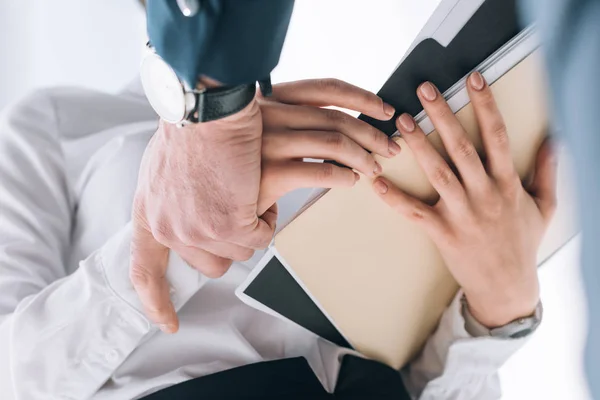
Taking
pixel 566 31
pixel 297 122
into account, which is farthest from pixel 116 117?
pixel 566 31

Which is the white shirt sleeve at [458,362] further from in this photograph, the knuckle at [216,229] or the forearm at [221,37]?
the forearm at [221,37]

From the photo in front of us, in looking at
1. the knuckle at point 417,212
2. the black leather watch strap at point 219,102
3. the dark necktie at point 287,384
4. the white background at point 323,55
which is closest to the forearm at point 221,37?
the black leather watch strap at point 219,102

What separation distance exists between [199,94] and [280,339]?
0.50 metres

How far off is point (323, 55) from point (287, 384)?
719mm

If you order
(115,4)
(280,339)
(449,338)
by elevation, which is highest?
(115,4)

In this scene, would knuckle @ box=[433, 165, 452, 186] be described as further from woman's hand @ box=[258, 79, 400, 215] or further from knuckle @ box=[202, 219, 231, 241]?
knuckle @ box=[202, 219, 231, 241]

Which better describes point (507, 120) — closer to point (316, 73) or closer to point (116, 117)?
point (316, 73)

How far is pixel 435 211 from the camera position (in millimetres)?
624

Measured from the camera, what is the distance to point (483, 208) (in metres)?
0.62

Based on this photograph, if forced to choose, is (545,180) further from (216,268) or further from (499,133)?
(216,268)

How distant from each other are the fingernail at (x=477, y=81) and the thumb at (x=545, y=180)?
0.50 feet

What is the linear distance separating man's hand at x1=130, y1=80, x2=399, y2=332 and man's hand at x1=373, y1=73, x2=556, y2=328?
53mm

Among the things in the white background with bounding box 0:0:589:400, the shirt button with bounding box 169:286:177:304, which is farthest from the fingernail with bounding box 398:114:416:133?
the shirt button with bounding box 169:286:177:304

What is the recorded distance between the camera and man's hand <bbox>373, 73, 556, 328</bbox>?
528mm
